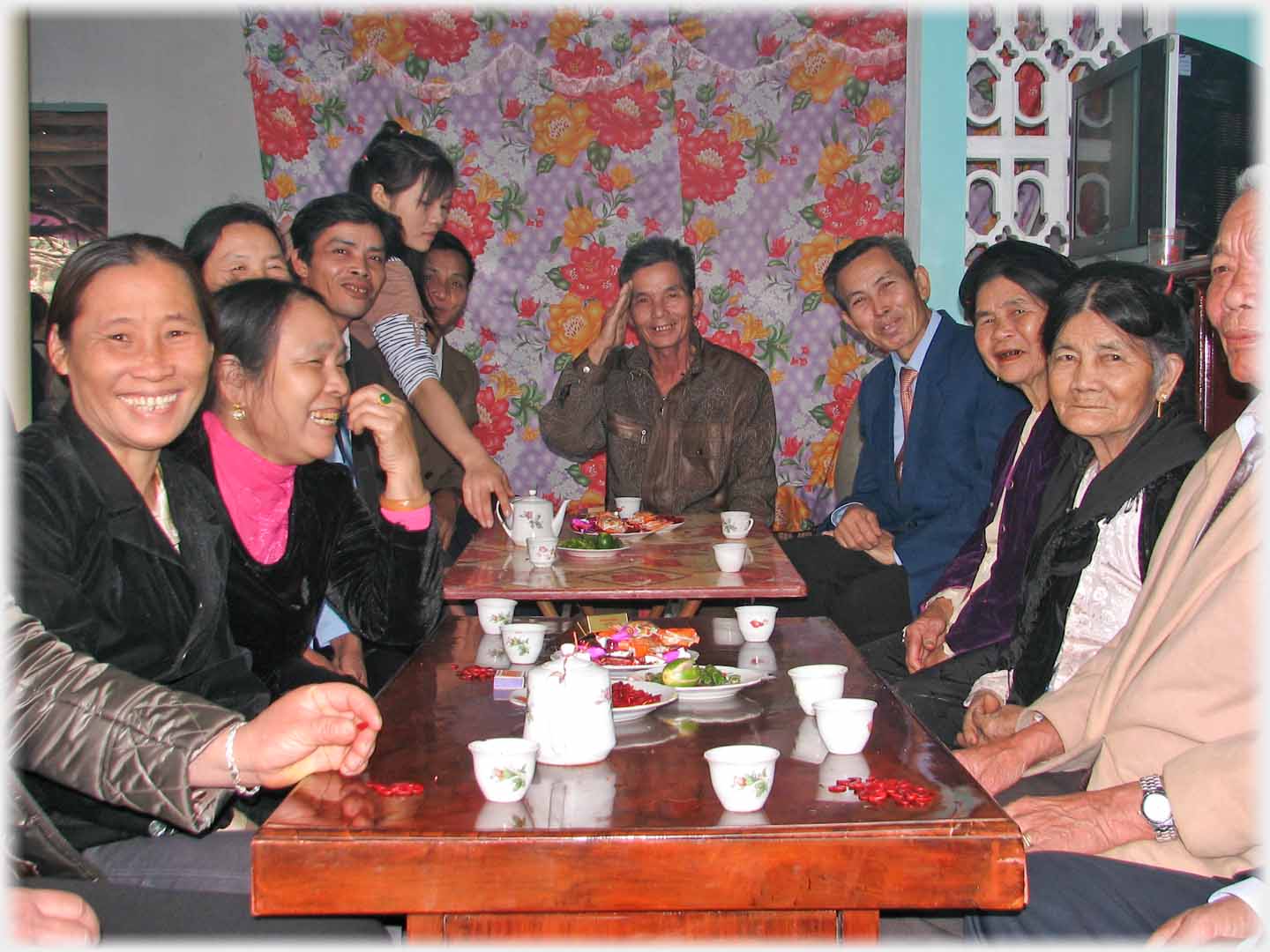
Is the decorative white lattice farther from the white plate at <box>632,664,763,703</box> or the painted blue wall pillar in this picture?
the white plate at <box>632,664,763,703</box>

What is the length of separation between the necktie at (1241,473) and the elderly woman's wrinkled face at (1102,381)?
513 mm

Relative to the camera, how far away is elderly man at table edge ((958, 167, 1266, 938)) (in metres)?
1.52

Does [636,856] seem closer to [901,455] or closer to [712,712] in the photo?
[712,712]

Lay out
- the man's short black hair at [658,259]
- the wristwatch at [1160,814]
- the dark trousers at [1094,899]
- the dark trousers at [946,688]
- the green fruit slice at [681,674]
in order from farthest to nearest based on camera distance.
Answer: the man's short black hair at [658,259] → the dark trousers at [946,688] → the green fruit slice at [681,674] → the wristwatch at [1160,814] → the dark trousers at [1094,899]

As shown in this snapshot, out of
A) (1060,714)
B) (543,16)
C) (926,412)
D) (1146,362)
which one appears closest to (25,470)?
(1060,714)

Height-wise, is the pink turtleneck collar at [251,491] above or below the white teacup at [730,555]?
above

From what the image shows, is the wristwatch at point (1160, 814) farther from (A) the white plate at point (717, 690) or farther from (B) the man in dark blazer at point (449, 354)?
(B) the man in dark blazer at point (449, 354)

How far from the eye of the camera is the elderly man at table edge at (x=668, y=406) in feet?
14.0

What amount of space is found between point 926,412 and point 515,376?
218 cm

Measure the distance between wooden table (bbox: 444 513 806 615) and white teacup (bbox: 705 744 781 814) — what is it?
1.27 meters

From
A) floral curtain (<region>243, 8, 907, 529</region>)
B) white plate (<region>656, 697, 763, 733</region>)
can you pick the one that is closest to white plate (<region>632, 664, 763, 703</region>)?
white plate (<region>656, 697, 763, 733</region>)

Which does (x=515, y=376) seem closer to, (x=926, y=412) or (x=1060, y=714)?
(x=926, y=412)

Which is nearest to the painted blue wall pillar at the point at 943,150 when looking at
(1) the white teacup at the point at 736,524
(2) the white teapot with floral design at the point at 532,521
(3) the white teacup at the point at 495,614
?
(1) the white teacup at the point at 736,524

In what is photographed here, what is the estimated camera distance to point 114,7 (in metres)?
5.29
